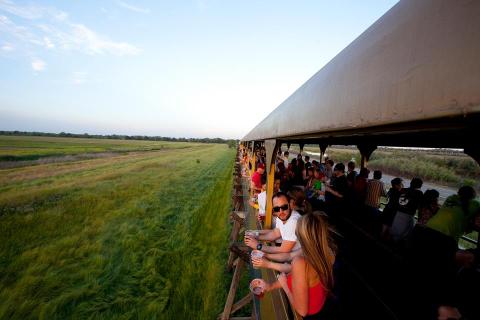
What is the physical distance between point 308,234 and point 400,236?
3.33 meters

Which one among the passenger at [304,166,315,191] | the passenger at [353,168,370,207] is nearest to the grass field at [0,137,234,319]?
the passenger at [304,166,315,191]

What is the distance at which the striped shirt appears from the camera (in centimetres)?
627

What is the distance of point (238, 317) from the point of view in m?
5.02

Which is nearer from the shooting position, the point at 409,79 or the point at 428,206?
the point at 409,79

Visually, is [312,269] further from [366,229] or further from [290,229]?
[366,229]

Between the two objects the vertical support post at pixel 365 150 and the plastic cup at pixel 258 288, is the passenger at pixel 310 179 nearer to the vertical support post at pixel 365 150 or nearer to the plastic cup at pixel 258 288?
the vertical support post at pixel 365 150

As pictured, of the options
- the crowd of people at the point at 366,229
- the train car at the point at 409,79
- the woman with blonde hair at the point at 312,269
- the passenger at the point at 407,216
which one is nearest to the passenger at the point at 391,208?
the crowd of people at the point at 366,229

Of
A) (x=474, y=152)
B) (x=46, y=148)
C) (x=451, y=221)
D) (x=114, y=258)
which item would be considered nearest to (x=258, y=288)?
(x=451, y=221)

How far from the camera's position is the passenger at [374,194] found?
6258 mm

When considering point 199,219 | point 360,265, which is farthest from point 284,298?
point 199,219

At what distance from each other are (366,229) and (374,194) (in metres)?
1.13

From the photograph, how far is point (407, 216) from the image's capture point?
454 cm

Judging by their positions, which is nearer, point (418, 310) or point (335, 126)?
point (335, 126)

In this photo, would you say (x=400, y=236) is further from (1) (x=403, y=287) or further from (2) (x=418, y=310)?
(2) (x=418, y=310)
